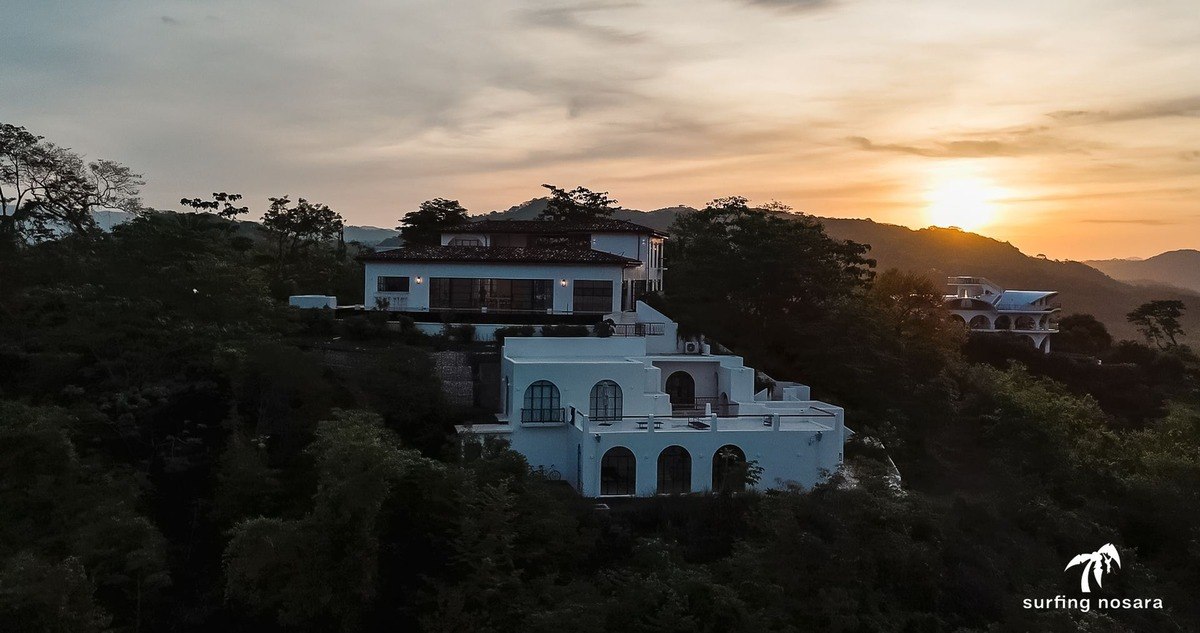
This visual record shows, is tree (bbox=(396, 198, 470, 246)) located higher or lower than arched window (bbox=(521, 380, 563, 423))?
higher

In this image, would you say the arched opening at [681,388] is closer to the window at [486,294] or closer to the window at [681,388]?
the window at [681,388]

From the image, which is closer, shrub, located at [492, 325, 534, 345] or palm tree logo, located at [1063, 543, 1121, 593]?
palm tree logo, located at [1063, 543, 1121, 593]

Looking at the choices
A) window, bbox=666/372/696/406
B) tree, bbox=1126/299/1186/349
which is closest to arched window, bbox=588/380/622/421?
window, bbox=666/372/696/406

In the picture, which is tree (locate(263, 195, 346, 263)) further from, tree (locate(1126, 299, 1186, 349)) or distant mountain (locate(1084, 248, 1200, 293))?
distant mountain (locate(1084, 248, 1200, 293))

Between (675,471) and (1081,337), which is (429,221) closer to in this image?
(675,471)

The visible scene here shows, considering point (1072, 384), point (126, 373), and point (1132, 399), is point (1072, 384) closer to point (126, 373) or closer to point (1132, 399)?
point (1132, 399)

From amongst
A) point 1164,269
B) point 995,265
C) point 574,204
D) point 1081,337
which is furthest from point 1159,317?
point 1164,269
